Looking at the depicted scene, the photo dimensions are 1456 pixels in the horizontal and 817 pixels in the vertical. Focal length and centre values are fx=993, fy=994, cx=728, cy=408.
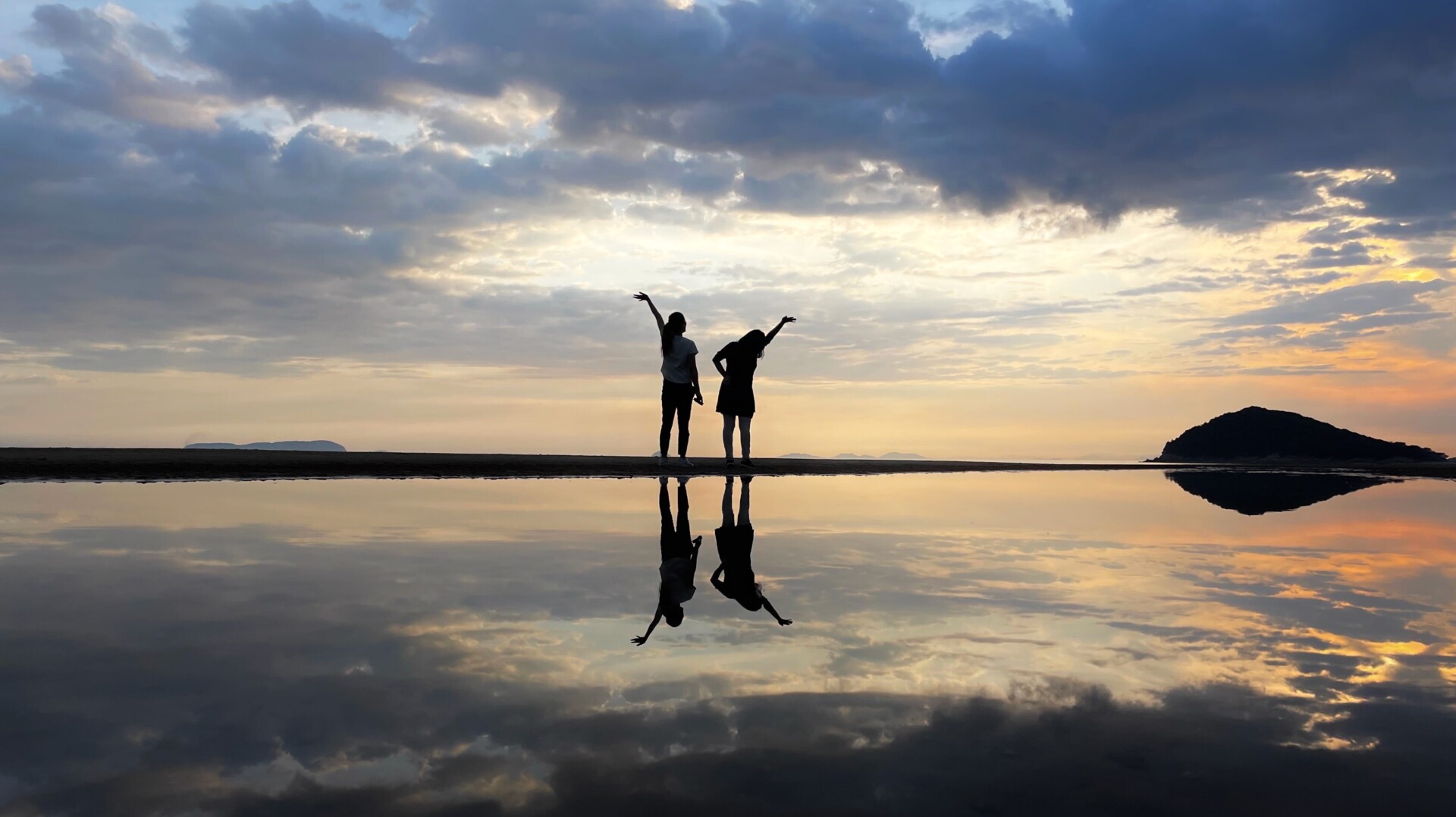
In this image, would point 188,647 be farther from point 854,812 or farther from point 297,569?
point 854,812

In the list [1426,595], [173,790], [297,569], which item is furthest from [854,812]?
[1426,595]

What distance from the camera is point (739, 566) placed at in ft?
19.4

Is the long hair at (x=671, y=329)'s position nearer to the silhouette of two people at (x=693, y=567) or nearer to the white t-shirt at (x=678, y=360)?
the white t-shirt at (x=678, y=360)

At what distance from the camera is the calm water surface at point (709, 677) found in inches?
88.4

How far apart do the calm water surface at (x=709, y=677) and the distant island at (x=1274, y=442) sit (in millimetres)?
63720

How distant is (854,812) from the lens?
211 cm

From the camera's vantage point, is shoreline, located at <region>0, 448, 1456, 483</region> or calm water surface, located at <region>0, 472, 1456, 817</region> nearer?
calm water surface, located at <region>0, 472, 1456, 817</region>

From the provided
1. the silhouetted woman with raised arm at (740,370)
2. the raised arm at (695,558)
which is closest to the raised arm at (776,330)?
the silhouetted woman with raised arm at (740,370)

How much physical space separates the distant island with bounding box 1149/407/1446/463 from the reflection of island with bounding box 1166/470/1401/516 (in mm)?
41511

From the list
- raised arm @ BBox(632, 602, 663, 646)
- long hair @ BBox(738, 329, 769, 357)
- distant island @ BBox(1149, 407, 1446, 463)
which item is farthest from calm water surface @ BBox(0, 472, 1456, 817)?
distant island @ BBox(1149, 407, 1446, 463)

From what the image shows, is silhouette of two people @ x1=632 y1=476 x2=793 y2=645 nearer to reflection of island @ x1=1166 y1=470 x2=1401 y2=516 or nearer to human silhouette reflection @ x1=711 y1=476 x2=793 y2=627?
human silhouette reflection @ x1=711 y1=476 x2=793 y2=627

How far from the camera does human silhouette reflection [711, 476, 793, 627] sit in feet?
15.2

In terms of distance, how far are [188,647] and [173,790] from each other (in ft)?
4.97

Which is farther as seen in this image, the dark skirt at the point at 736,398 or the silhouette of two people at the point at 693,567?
the dark skirt at the point at 736,398
